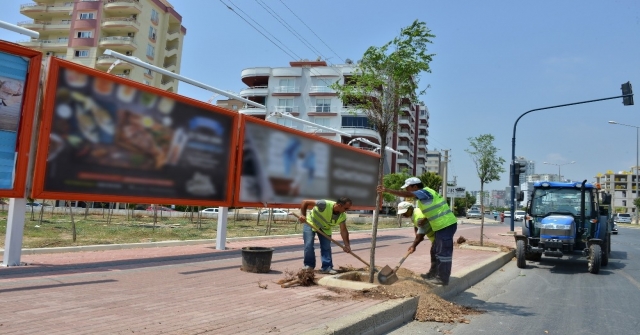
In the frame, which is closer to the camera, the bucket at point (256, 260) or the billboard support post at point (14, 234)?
the billboard support post at point (14, 234)

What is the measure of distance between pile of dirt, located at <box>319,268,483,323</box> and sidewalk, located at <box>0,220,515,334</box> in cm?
19

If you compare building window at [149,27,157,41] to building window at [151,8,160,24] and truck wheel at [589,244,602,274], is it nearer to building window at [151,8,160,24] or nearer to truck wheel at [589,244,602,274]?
building window at [151,8,160,24]

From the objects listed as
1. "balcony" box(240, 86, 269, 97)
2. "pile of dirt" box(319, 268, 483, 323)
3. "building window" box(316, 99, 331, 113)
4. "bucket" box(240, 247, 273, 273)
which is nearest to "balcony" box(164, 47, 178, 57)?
"balcony" box(240, 86, 269, 97)

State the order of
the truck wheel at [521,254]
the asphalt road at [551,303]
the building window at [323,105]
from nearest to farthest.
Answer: the asphalt road at [551,303]
the truck wheel at [521,254]
the building window at [323,105]

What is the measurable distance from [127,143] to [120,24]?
44828 millimetres

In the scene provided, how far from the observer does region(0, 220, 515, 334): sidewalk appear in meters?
4.55

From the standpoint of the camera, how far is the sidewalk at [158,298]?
4.55 metres

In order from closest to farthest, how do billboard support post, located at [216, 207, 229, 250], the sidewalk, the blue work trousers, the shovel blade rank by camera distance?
the sidewalk → the shovel blade → the blue work trousers → billboard support post, located at [216, 207, 229, 250]

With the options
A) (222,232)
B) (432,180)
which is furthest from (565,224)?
(432,180)

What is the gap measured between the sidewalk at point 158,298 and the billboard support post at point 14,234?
31 centimetres

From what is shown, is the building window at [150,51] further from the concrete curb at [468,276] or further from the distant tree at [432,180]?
the concrete curb at [468,276]

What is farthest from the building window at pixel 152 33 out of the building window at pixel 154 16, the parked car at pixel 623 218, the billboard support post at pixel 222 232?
the parked car at pixel 623 218

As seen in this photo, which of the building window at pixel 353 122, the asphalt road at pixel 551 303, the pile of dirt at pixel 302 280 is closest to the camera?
the asphalt road at pixel 551 303

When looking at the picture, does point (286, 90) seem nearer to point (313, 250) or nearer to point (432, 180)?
point (432, 180)
